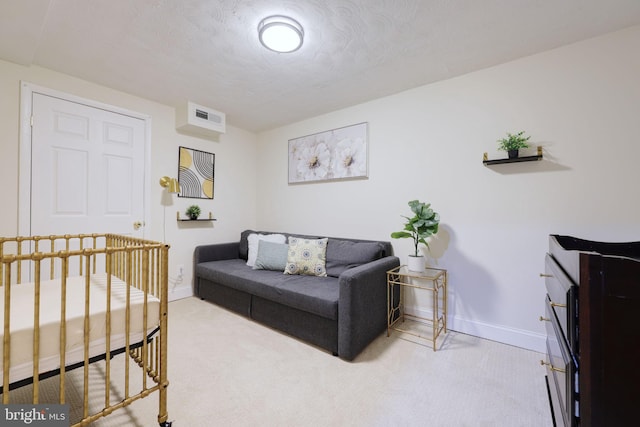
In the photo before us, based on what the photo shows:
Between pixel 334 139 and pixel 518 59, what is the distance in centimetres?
185

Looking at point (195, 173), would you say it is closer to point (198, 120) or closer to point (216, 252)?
point (198, 120)

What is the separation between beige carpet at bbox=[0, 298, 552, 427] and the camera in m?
1.39

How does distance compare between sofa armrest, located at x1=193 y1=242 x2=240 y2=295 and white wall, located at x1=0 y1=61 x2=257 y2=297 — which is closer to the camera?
white wall, located at x1=0 y1=61 x2=257 y2=297

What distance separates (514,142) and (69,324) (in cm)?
294

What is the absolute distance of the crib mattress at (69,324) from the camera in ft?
3.11

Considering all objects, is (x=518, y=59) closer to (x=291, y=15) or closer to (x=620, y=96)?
(x=620, y=96)

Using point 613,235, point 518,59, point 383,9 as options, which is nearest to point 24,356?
point 383,9

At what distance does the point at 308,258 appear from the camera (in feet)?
9.11

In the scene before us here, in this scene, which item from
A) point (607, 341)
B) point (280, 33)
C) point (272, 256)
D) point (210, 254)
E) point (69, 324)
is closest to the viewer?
point (607, 341)

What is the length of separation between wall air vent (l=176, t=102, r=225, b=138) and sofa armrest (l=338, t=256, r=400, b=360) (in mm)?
2498

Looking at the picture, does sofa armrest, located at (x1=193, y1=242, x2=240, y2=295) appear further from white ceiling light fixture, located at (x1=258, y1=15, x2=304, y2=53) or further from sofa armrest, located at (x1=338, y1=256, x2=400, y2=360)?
white ceiling light fixture, located at (x1=258, y1=15, x2=304, y2=53)

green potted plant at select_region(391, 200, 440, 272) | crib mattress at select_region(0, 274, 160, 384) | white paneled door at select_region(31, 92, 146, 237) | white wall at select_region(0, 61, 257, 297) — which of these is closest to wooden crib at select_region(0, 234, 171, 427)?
crib mattress at select_region(0, 274, 160, 384)

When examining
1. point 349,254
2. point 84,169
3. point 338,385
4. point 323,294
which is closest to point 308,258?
point 349,254

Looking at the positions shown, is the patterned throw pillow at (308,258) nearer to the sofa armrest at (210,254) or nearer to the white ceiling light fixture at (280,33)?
the sofa armrest at (210,254)
